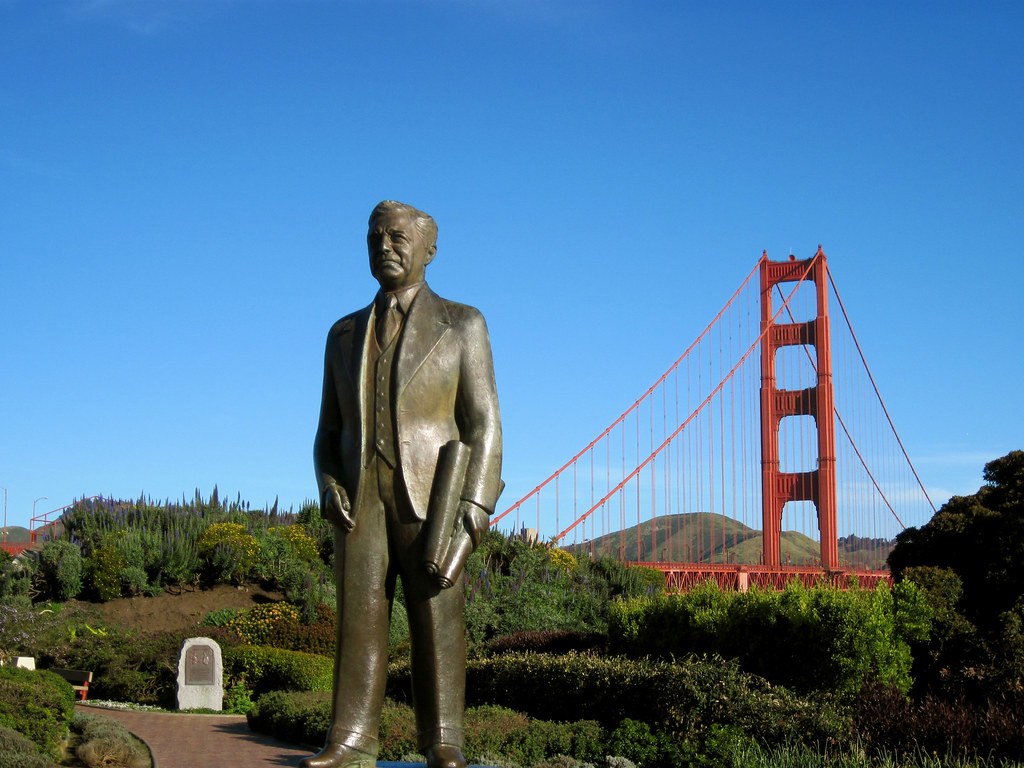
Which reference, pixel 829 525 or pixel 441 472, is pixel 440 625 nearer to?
pixel 441 472

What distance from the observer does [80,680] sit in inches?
572

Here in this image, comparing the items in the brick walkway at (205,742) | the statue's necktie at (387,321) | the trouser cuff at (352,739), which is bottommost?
the brick walkway at (205,742)

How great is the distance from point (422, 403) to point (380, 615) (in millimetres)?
861

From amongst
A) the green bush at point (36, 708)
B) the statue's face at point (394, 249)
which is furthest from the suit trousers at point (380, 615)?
the green bush at point (36, 708)

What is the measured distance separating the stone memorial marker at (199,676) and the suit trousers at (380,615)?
9.62 metres

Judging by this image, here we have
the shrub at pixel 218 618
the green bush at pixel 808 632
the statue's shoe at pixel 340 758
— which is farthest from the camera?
the shrub at pixel 218 618

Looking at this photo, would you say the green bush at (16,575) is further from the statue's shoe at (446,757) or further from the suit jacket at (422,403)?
the statue's shoe at (446,757)

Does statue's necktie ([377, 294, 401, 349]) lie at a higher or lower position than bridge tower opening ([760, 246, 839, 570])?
lower

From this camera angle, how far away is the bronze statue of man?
475 cm

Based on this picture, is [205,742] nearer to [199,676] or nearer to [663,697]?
[199,676]

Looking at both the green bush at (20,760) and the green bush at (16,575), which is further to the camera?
the green bush at (16,575)

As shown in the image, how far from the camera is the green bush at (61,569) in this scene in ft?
59.4

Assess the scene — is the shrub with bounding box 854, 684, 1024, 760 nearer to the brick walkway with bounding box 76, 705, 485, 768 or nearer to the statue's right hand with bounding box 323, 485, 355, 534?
the brick walkway with bounding box 76, 705, 485, 768

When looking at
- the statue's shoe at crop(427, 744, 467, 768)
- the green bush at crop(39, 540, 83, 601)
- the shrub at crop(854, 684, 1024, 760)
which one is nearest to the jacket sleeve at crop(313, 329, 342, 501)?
the statue's shoe at crop(427, 744, 467, 768)
